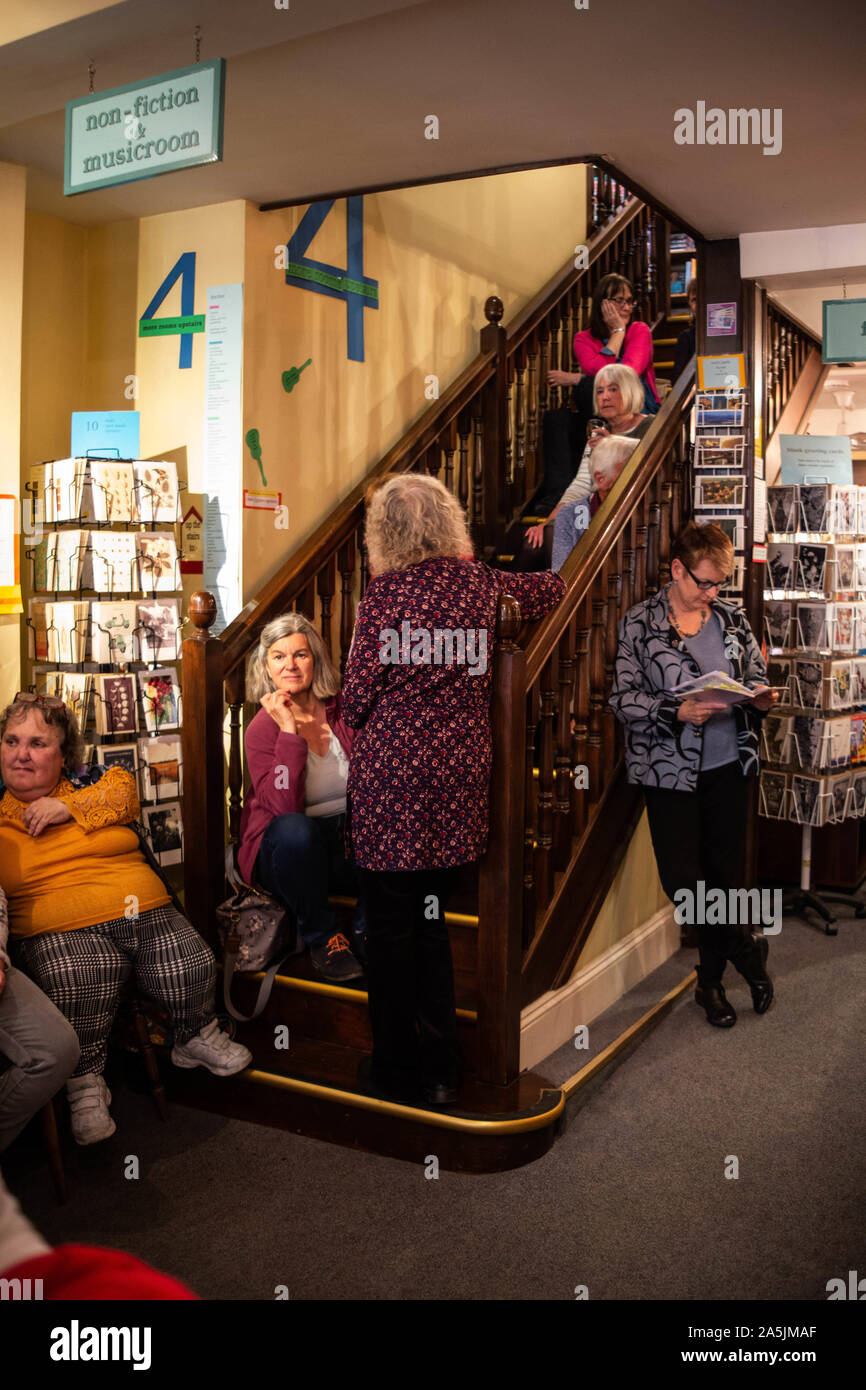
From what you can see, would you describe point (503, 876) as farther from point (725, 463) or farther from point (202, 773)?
point (725, 463)

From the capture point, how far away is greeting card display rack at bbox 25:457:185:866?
398cm

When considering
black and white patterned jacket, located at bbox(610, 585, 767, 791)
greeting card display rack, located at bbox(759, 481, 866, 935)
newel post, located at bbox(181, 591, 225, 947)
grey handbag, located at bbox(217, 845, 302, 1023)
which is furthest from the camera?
greeting card display rack, located at bbox(759, 481, 866, 935)

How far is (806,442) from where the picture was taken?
534 cm

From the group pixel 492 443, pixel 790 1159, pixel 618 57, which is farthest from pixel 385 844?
pixel 492 443

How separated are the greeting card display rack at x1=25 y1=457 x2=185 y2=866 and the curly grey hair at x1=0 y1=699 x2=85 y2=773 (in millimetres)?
545

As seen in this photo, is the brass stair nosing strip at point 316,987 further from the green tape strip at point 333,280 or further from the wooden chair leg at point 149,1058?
the green tape strip at point 333,280

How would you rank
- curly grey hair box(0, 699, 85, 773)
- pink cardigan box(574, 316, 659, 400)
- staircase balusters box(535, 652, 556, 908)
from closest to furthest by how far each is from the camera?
1. curly grey hair box(0, 699, 85, 773)
2. staircase balusters box(535, 652, 556, 908)
3. pink cardigan box(574, 316, 659, 400)

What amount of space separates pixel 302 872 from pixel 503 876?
2.38 ft

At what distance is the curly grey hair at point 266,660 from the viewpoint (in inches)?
147

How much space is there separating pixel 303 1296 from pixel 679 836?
2.03 meters

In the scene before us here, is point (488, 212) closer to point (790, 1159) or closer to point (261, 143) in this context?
point (261, 143)

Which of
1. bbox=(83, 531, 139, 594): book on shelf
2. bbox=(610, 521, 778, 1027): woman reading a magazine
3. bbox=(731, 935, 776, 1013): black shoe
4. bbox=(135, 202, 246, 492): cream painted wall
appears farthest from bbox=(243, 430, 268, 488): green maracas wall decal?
bbox=(731, 935, 776, 1013): black shoe

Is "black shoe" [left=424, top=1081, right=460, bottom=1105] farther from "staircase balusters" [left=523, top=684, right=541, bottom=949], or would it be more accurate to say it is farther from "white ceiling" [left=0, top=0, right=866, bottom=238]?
"white ceiling" [left=0, top=0, right=866, bottom=238]

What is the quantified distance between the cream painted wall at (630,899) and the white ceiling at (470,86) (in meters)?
2.45
